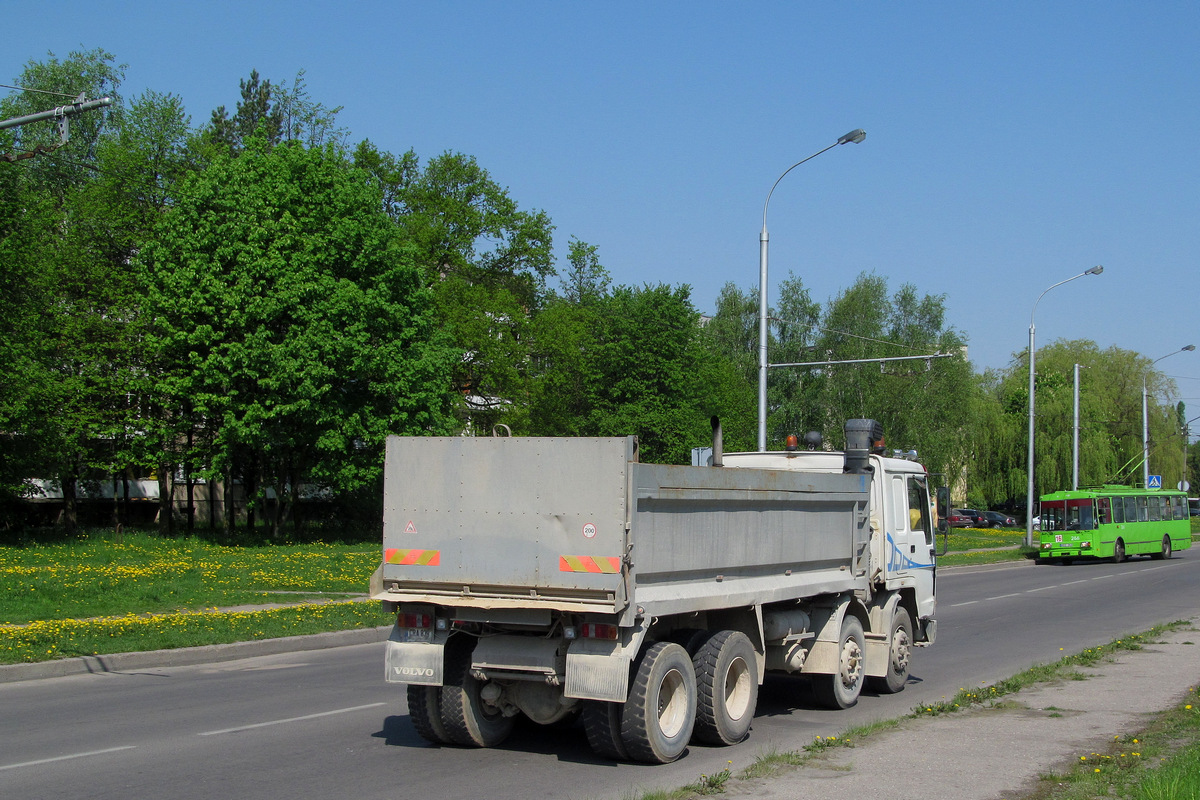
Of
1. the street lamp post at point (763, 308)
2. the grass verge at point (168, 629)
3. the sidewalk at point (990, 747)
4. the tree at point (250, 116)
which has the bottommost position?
the grass verge at point (168, 629)

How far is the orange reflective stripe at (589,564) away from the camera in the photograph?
700cm

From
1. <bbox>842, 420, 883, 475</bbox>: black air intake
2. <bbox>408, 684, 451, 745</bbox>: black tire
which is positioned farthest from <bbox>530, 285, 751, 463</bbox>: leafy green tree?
<bbox>408, 684, 451, 745</bbox>: black tire

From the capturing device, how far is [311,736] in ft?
28.9

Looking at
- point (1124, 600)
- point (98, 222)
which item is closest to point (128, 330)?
point (98, 222)

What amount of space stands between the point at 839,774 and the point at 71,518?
35.2m

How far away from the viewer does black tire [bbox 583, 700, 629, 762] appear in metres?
7.49

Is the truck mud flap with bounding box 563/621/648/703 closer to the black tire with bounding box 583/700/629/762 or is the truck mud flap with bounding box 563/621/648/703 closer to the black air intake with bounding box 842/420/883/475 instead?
the black tire with bounding box 583/700/629/762

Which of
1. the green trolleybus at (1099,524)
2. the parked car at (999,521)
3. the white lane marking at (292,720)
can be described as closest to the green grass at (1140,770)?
the white lane marking at (292,720)

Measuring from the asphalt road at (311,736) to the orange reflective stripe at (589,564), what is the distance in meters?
1.42

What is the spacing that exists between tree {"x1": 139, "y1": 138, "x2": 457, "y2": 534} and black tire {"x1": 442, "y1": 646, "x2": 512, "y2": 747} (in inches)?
976

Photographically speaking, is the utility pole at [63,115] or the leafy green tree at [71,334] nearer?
the utility pole at [63,115]

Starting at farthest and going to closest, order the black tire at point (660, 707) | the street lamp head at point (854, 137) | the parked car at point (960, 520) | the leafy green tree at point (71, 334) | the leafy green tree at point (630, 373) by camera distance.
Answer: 1. the parked car at point (960, 520)
2. the leafy green tree at point (630, 373)
3. the leafy green tree at point (71, 334)
4. the street lamp head at point (854, 137)
5. the black tire at point (660, 707)

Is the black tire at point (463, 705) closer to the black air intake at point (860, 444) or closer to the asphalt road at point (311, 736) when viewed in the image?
the asphalt road at point (311, 736)

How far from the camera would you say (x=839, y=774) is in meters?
7.01
